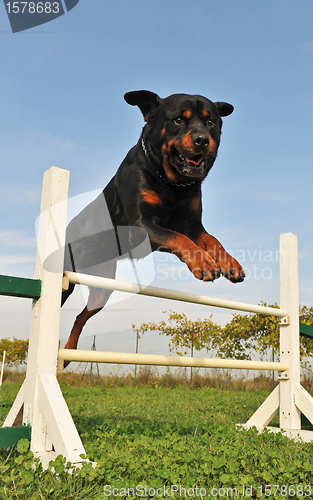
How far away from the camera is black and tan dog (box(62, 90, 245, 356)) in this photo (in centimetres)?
222

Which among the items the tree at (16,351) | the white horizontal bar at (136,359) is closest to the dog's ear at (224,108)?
the white horizontal bar at (136,359)

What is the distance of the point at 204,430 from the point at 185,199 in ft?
5.51

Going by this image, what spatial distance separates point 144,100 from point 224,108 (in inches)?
23.3

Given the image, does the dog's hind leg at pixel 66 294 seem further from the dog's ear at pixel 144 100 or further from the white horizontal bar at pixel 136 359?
the dog's ear at pixel 144 100

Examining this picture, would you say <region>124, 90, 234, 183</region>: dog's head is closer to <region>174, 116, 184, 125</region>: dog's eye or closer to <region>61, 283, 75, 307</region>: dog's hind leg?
<region>174, 116, 184, 125</region>: dog's eye

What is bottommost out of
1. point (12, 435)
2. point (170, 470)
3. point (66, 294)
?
point (170, 470)

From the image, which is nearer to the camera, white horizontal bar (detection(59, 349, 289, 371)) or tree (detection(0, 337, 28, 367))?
white horizontal bar (detection(59, 349, 289, 371))

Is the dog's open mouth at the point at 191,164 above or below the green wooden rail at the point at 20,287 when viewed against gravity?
above

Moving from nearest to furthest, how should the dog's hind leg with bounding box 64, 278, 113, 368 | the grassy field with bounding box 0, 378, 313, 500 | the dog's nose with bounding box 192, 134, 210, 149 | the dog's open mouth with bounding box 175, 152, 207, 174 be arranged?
the grassy field with bounding box 0, 378, 313, 500 → the dog's nose with bounding box 192, 134, 210, 149 → the dog's open mouth with bounding box 175, 152, 207, 174 → the dog's hind leg with bounding box 64, 278, 113, 368

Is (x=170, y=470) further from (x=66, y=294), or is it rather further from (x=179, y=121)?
(x=179, y=121)

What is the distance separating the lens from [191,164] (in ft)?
7.61

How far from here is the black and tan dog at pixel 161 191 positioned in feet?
7.30

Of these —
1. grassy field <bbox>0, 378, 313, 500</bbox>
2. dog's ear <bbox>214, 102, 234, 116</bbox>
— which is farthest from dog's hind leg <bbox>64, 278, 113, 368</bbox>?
dog's ear <bbox>214, 102, 234, 116</bbox>

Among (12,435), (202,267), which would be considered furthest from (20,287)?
(202,267)
